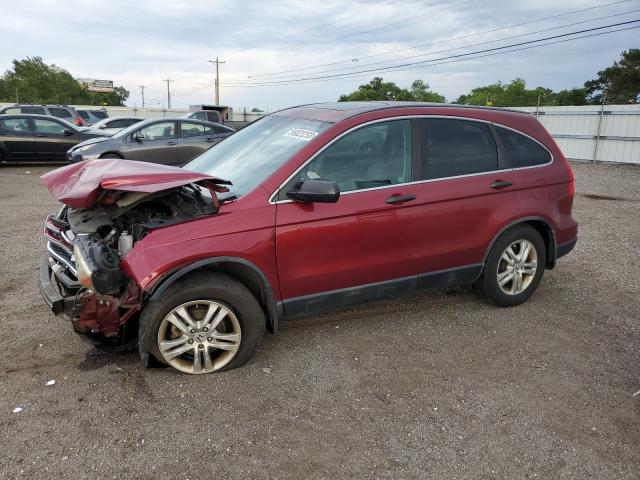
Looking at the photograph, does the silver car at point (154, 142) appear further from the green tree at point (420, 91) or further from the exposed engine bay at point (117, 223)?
the green tree at point (420, 91)

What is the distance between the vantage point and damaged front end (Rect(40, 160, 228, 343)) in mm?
3053

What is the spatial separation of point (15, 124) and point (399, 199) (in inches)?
552

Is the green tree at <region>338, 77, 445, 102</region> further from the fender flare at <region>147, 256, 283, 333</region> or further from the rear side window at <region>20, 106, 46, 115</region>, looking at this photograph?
the fender flare at <region>147, 256, 283, 333</region>

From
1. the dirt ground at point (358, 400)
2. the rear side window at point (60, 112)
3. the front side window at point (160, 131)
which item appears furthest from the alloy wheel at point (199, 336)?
the rear side window at point (60, 112)

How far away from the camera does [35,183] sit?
39.5 feet

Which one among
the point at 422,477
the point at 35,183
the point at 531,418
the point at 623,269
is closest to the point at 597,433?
the point at 531,418

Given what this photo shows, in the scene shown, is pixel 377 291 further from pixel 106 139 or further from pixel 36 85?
pixel 36 85

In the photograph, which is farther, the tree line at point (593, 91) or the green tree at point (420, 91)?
the green tree at point (420, 91)

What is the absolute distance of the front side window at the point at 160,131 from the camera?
1243 cm

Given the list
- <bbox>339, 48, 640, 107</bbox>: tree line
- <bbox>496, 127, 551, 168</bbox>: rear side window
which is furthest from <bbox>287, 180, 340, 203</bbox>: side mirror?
<bbox>339, 48, 640, 107</bbox>: tree line

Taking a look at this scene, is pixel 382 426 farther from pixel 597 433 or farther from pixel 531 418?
pixel 597 433

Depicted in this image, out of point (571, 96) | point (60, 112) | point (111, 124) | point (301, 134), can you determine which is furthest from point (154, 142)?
point (571, 96)

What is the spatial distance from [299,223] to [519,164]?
222 cm

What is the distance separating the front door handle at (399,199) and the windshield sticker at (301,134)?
0.73 metres
